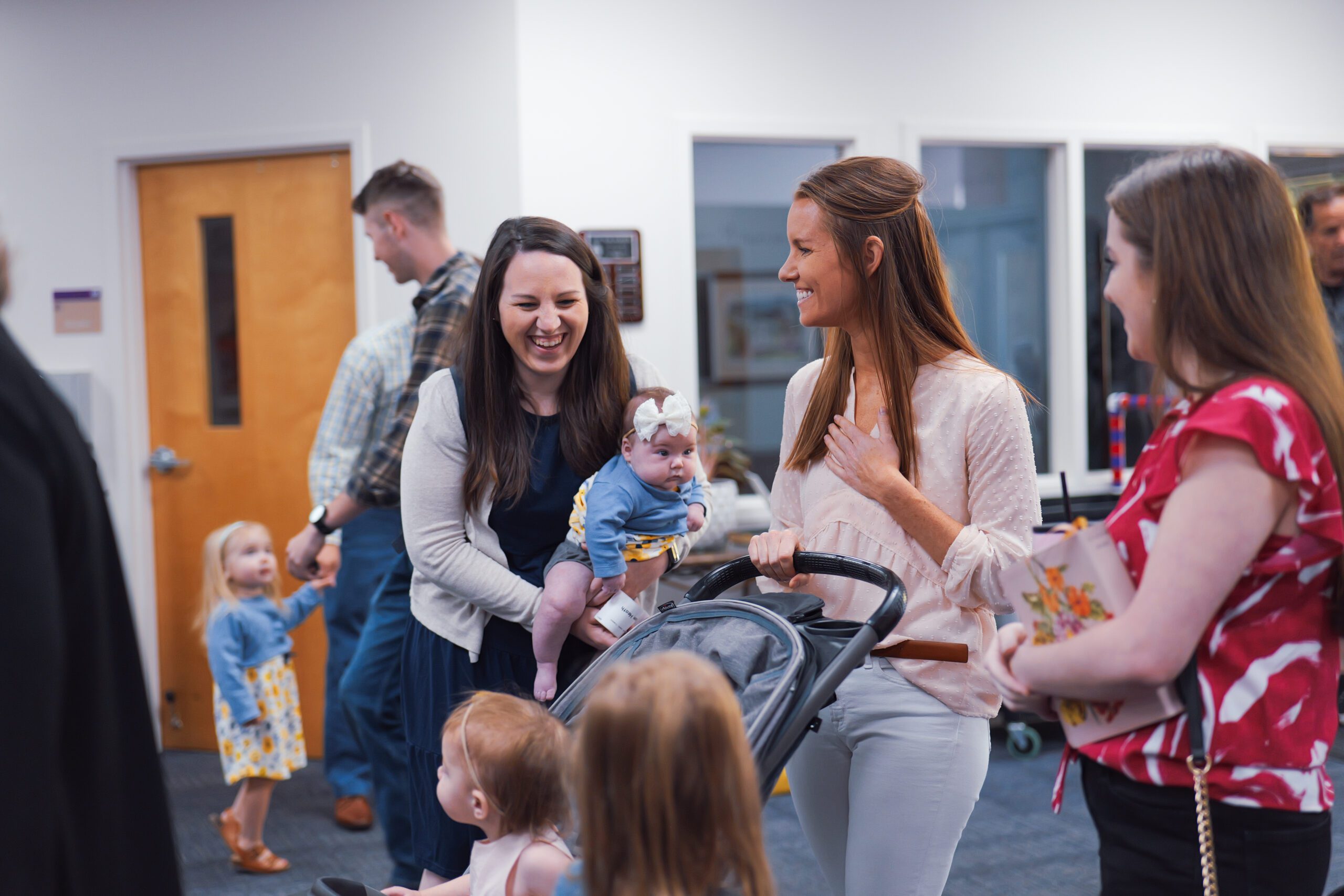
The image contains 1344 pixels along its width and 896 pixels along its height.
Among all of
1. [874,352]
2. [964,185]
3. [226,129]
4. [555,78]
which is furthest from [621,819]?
[964,185]

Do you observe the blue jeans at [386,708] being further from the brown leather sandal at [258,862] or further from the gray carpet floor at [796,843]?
the brown leather sandal at [258,862]

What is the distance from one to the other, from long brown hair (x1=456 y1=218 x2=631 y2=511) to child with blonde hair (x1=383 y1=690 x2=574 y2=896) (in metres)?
0.46

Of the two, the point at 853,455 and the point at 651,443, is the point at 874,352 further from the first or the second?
the point at 651,443

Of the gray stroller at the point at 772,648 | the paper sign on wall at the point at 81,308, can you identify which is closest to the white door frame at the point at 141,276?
the paper sign on wall at the point at 81,308

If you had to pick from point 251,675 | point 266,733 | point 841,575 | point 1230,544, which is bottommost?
point 266,733

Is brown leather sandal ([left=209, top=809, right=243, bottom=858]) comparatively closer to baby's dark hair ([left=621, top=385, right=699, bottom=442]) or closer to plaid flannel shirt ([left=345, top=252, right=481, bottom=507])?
plaid flannel shirt ([left=345, top=252, right=481, bottom=507])

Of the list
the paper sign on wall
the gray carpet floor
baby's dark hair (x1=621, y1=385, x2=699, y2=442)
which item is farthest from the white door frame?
baby's dark hair (x1=621, y1=385, x2=699, y2=442)

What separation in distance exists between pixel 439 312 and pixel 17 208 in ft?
8.93

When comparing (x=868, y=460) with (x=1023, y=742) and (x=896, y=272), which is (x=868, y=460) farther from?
(x=1023, y=742)

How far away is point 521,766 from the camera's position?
1.66 meters

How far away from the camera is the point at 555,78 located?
4.20 m

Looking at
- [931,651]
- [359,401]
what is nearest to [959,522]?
[931,651]

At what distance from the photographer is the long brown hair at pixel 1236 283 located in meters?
1.21

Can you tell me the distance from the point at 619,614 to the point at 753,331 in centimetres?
351
